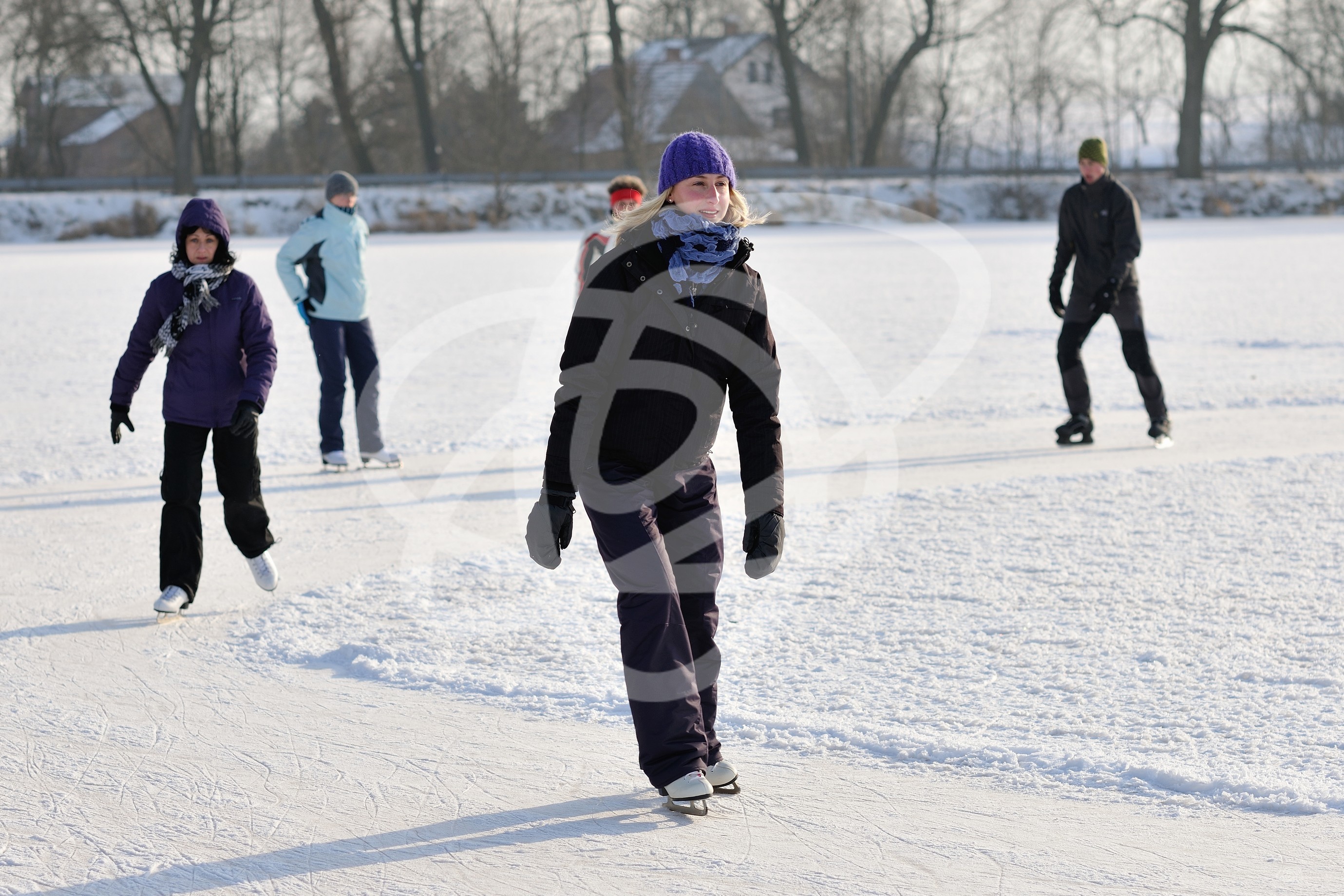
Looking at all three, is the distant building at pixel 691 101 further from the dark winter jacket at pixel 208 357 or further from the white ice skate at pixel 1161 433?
the dark winter jacket at pixel 208 357

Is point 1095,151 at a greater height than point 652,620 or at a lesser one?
greater

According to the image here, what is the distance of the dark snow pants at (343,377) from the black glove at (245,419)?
261cm

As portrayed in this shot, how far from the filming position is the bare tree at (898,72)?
43719mm

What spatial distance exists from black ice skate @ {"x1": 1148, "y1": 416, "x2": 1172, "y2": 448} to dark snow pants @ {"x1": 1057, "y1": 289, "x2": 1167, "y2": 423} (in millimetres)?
33

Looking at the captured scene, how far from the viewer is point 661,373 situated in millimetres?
3061

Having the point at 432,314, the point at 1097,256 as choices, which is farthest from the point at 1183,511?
the point at 432,314

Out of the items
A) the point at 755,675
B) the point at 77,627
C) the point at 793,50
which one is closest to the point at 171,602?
the point at 77,627

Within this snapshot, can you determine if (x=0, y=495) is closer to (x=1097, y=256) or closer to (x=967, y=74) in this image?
(x=1097, y=256)

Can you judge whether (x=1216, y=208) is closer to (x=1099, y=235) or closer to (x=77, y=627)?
(x=1099, y=235)

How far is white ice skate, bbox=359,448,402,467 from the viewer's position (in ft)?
24.8

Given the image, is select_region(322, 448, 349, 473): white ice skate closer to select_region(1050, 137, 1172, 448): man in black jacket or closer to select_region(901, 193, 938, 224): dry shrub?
select_region(1050, 137, 1172, 448): man in black jacket

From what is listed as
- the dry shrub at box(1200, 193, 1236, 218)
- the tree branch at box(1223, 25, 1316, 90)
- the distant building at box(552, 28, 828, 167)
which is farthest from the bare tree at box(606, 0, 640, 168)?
the tree branch at box(1223, 25, 1316, 90)

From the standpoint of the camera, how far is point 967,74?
56.6m

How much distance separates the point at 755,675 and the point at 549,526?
135 cm
